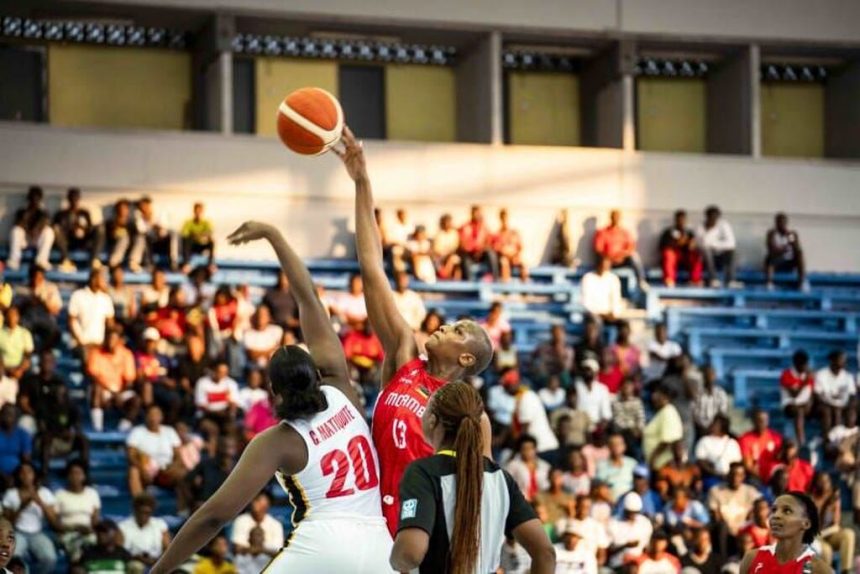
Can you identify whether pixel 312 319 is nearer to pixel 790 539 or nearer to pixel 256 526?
pixel 790 539

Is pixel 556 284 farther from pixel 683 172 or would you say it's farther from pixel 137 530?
pixel 137 530

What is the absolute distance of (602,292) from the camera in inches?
837

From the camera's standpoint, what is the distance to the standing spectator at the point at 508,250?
21438 millimetres

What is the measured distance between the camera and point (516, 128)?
25.1 m

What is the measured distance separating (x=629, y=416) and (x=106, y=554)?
5.93m

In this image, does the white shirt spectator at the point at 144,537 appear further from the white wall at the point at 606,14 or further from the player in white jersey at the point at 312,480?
the player in white jersey at the point at 312,480

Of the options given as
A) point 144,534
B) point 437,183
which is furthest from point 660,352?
point 144,534

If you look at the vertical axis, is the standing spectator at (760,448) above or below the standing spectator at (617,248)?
below

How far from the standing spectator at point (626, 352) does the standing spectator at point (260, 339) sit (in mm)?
3781

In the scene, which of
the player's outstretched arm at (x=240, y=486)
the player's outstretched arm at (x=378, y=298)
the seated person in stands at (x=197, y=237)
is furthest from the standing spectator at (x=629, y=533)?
the player's outstretched arm at (x=240, y=486)

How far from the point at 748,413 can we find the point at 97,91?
9.03 metres

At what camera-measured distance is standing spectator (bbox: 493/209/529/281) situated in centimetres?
2144

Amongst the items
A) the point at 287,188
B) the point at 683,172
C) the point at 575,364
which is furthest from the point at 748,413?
the point at 287,188

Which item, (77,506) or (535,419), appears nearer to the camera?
(77,506)
